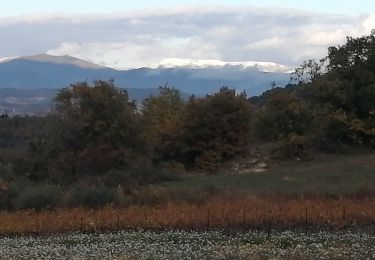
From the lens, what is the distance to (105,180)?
4891cm

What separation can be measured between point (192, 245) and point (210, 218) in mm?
5750

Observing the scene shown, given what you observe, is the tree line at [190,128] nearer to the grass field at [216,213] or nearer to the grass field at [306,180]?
the grass field at [306,180]

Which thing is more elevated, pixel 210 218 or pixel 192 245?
pixel 192 245

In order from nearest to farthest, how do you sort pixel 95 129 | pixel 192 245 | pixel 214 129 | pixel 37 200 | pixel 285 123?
pixel 192 245, pixel 37 200, pixel 95 129, pixel 285 123, pixel 214 129

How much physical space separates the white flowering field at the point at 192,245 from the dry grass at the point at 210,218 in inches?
56.3

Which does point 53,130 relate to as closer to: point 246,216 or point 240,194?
point 240,194

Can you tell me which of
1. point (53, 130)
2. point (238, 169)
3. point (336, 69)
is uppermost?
point (336, 69)

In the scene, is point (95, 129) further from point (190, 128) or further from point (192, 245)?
point (192, 245)

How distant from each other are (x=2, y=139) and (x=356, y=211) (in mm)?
92462

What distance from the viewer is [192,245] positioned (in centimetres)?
2166

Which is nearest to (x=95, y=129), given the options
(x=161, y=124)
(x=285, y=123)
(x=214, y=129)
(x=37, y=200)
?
(x=214, y=129)

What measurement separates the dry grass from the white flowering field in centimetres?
143

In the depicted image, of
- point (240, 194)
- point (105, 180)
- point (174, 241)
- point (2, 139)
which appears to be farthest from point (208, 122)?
point (2, 139)

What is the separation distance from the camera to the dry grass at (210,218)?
2672cm
